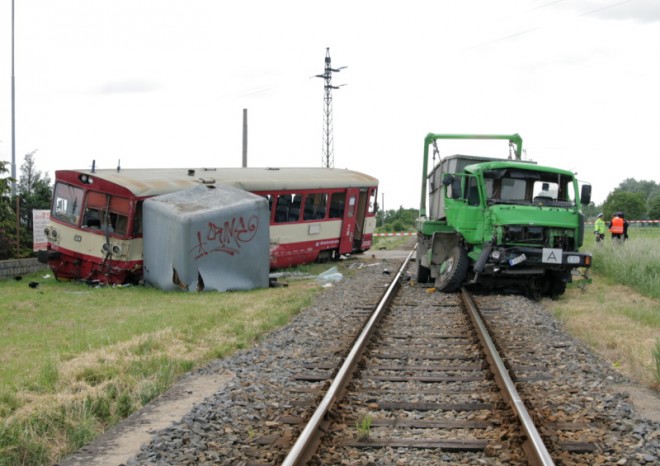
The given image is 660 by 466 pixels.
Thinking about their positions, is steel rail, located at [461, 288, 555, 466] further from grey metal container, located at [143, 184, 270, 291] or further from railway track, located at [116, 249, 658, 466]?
grey metal container, located at [143, 184, 270, 291]

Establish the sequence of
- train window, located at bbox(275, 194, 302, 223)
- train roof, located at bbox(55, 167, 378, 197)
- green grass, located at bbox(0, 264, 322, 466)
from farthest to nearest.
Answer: train window, located at bbox(275, 194, 302, 223) < train roof, located at bbox(55, 167, 378, 197) < green grass, located at bbox(0, 264, 322, 466)

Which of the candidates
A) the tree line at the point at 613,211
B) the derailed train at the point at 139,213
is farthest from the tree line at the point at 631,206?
the derailed train at the point at 139,213

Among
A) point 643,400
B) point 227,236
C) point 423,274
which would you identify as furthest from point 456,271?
point 643,400

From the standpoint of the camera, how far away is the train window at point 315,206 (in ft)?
74.9

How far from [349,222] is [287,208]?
3978mm

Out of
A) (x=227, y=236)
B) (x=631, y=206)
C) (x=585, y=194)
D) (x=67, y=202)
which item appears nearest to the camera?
(x=585, y=194)

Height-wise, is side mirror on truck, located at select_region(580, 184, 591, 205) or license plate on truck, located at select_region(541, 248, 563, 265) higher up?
side mirror on truck, located at select_region(580, 184, 591, 205)

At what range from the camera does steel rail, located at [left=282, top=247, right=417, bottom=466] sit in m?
5.09

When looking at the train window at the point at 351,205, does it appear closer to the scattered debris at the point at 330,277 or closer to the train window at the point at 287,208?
the train window at the point at 287,208

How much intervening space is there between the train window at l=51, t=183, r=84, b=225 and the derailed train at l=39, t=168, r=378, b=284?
2cm

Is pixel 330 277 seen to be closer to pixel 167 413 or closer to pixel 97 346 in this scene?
pixel 97 346

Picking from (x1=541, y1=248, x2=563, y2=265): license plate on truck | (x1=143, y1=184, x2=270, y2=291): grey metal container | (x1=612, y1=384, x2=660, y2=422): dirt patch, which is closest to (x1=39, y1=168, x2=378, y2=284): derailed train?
(x1=143, y1=184, x2=270, y2=291): grey metal container

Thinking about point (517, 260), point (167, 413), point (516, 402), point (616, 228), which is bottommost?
point (167, 413)

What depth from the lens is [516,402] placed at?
623cm
